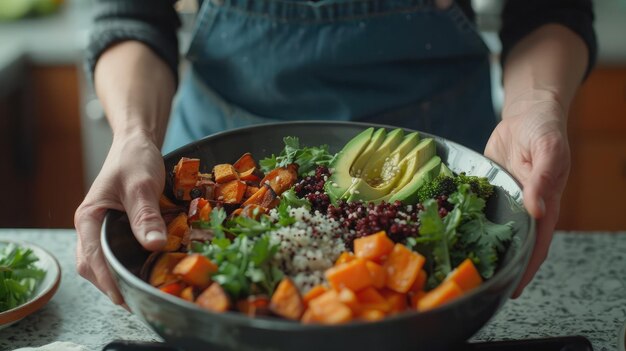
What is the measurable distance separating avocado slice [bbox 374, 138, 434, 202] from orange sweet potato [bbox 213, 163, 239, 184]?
268mm

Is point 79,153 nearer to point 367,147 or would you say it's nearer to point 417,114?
point 417,114

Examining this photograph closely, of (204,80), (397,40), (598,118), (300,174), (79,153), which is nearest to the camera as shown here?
(300,174)

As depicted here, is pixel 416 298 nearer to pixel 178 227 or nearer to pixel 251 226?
pixel 251 226

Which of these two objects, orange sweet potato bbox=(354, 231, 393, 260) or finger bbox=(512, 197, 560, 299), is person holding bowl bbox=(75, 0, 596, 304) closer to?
finger bbox=(512, 197, 560, 299)

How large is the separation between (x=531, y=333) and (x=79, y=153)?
2.51 metres

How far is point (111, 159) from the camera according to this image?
1309 mm

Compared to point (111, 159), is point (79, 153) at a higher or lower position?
lower

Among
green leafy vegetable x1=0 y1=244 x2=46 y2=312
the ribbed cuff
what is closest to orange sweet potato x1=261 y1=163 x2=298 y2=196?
green leafy vegetable x1=0 y1=244 x2=46 y2=312

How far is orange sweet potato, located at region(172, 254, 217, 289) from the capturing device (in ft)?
3.33

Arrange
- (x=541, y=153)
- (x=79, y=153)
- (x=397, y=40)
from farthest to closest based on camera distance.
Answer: (x=79, y=153) < (x=397, y=40) < (x=541, y=153)

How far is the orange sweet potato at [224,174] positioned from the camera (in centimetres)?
130

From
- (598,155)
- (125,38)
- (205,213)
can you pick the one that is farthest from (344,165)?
(598,155)

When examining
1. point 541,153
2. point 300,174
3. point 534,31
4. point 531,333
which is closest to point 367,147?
point 300,174

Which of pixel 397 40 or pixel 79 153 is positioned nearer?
pixel 397 40
